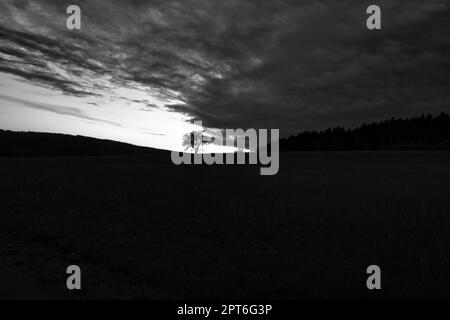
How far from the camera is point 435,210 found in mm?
17203

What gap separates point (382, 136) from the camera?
131 meters

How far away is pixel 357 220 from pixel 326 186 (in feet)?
46.0

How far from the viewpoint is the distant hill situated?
372 feet

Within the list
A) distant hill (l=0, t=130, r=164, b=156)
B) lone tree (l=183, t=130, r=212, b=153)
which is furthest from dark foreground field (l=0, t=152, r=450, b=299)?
distant hill (l=0, t=130, r=164, b=156)

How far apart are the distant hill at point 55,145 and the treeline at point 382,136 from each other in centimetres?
7664

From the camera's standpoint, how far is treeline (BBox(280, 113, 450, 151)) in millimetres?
118750

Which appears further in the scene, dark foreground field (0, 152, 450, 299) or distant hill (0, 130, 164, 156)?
distant hill (0, 130, 164, 156)

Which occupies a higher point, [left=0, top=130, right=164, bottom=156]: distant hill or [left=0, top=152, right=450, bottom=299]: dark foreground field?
[left=0, top=130, right=164, bottom=156]: distant hill

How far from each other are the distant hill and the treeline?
251 ft

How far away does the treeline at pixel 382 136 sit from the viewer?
119 m

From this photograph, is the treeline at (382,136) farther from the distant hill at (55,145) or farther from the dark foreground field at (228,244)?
the dark foreground field at (228,244)

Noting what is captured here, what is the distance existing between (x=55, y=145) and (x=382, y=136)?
130 metres

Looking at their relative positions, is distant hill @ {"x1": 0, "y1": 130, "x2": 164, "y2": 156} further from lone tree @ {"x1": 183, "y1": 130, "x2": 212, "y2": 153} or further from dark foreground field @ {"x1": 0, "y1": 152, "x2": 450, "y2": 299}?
dark foreground field @ {"x1": 0, "y1": 152, "x2": 450, "y2": 299}
